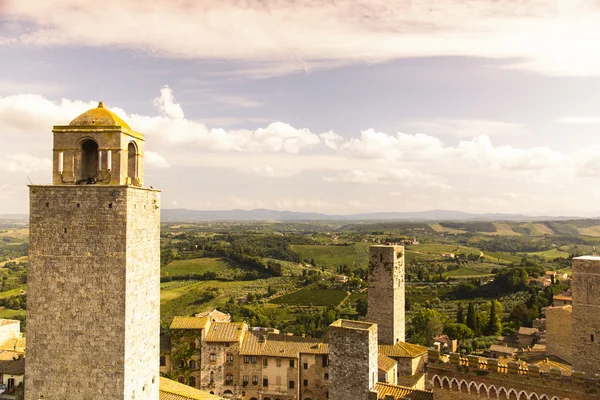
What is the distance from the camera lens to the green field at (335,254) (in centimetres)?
12404

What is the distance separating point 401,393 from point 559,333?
18617 millimetres

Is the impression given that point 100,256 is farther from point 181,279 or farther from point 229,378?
point 181,279

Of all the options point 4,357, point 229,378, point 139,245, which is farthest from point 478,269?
point 139,245

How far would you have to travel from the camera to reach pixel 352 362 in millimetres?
21031

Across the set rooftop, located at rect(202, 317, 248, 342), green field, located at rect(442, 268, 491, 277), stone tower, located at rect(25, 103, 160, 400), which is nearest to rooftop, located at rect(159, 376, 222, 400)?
stone tower, located at rect(25, 103, 160, 400)

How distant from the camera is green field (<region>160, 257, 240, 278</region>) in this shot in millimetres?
106894

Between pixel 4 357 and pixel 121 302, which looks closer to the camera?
pixel 121 302

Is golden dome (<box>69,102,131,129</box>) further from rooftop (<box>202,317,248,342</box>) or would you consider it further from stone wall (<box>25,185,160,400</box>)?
rooftop (<box>202,317,248,342</box>)

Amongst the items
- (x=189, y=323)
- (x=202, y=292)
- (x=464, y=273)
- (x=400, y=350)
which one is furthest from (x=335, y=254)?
(x=400, y=350)

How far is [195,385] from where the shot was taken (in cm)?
3412

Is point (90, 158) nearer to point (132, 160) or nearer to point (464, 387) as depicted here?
point (132, 160)

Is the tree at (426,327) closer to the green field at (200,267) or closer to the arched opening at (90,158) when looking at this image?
the arched opening at (90,158)

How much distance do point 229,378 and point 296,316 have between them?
35.2m

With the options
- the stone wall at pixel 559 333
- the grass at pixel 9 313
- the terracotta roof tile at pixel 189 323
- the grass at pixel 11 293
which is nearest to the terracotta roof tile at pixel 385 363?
the stone wall at pixel 559 333
